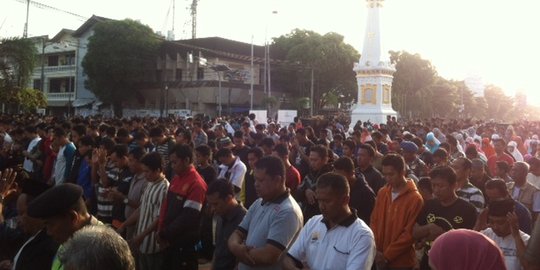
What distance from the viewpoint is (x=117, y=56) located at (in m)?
43.0

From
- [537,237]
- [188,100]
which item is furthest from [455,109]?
[537,237]

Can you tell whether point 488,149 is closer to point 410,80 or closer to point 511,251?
point 511,251

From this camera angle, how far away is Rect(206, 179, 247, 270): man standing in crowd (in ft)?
14.5

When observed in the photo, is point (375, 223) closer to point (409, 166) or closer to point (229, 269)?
point (229, 269)

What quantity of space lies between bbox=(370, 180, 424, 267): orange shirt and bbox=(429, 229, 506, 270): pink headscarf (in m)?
2.10


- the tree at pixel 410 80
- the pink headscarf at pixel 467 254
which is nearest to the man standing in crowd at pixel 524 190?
the pink headscarf at pixel 467 254

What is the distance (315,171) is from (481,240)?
13.4ft

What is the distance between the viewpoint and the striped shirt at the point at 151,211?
5020mm

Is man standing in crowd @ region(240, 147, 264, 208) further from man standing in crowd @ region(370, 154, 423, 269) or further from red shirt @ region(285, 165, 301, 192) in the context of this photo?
man standing in crowd @ region(370, 154, 423, 269)

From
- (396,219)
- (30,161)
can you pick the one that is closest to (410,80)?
(30,161)

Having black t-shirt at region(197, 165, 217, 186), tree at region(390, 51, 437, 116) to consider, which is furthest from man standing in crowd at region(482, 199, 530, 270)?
tree at region(390, 51, 437, 116)

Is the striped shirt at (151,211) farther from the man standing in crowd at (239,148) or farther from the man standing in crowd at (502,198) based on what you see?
the man standing in crowd at (239,148)

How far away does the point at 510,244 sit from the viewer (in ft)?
13.7

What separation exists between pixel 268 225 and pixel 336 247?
63cm
